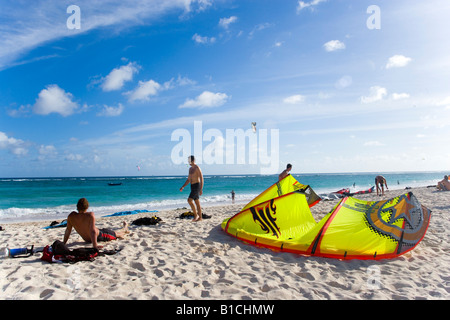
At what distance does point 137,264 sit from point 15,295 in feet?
4.72

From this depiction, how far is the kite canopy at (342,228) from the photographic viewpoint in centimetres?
435

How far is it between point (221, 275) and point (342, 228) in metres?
2.22

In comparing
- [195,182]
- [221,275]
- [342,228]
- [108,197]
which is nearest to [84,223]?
[221,275]

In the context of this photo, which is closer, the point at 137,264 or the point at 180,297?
the point at 180,297

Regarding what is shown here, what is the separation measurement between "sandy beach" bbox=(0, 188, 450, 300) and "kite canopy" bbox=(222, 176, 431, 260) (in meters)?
0.17

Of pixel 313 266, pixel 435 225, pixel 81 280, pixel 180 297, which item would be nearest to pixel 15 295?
pixel 81 280

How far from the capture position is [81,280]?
3418 mm

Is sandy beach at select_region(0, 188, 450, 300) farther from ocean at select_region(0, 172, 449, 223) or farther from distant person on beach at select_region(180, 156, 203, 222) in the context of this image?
ocean at select_region(0, 172, 449, 223)

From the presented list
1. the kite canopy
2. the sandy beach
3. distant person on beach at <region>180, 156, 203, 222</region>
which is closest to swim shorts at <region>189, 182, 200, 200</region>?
distant person on beach at <region>180, 156, 203, 222</region>

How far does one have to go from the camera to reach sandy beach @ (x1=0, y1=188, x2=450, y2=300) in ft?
10.2

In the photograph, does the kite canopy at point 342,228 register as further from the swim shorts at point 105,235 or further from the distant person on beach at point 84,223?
the distant person on beach at point 84,223

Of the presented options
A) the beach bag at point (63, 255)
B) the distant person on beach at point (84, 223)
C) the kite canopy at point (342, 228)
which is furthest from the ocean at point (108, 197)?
the kite canopy at point (342, 228)
